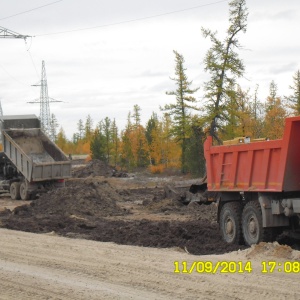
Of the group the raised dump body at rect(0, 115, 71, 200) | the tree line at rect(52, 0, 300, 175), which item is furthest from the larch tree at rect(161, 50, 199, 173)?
the raised dump body at rect(0, 115, 71, 200)

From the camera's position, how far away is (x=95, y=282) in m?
10.0

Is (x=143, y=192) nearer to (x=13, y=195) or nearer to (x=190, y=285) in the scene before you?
(x=13, y=195)

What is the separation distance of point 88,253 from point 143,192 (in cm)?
2395

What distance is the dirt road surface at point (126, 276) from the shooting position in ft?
29.9

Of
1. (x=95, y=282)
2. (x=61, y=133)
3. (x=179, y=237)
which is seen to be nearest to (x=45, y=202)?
(x=179, y=237)

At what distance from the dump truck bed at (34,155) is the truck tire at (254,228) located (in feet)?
61.4

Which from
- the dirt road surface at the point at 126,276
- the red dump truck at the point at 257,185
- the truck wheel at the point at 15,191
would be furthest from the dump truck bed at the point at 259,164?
the truck wheel at the point at 15,191
